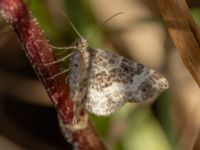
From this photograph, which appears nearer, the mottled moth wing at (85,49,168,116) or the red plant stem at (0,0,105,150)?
the red plant stem at (0,0,105,150)

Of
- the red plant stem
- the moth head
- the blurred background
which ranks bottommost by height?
the blurred background

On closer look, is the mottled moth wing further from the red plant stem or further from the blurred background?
the red plant stem

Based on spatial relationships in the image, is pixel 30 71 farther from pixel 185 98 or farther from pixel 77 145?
pixel 77 145

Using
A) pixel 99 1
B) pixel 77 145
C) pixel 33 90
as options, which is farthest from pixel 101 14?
pixel 77 145

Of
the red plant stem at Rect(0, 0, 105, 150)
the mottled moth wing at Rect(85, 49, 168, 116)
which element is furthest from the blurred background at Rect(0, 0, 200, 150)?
the red plant stem at Rect(0, 0, 105, 150)

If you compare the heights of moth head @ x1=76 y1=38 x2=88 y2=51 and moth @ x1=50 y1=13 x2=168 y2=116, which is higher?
moth head @ x1=76 y1=38 x2=88 y2=51

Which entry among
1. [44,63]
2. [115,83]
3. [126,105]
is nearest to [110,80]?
[115,83]
